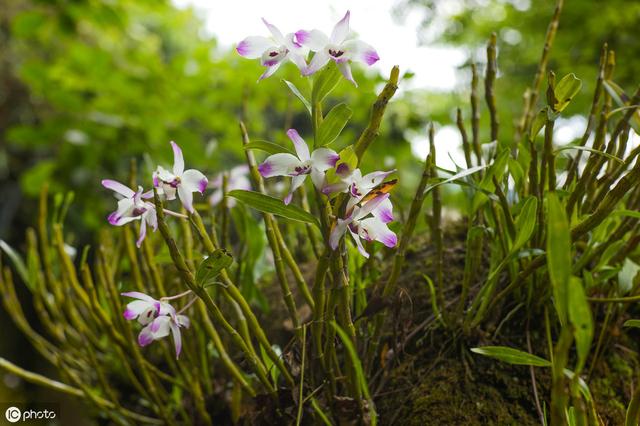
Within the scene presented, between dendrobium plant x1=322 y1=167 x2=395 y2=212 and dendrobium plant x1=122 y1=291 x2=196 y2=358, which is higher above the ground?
dendrobium plant x1=322 y1=167 x2=395 y2=212

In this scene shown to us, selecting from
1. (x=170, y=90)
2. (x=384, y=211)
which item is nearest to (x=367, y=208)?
(x=384, y=211)

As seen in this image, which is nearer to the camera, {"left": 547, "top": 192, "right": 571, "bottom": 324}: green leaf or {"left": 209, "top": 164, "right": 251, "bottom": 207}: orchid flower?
{"left": 547, "top": 192, "right": 571, "bottom": 324}: green leaf

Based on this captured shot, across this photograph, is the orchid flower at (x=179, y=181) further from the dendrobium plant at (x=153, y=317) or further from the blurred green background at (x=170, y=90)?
the blurred green background at (x=170, y=90)

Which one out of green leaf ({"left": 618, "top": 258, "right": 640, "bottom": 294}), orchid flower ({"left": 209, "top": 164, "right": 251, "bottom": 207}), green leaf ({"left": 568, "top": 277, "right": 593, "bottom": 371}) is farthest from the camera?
orchid flower ({"left": 209, "top": 164, "right": 251, "bottom": 207})

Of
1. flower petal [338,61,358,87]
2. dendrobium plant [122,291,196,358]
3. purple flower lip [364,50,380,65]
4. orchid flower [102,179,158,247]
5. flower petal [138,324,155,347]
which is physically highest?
purple flower lip [364,50,380,65]

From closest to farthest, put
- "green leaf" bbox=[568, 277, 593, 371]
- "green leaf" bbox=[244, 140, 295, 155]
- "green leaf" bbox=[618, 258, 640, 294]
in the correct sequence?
"green leaf" bbox=[568, 277, 593, 371] → "green leaf" bbox=[244, 140, 295, 155] → "green leaf" bbox=[618, 258, 640, 294]

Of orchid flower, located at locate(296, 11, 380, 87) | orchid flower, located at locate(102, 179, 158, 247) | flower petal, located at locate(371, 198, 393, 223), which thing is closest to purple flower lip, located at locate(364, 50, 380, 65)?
orchid flower, located at locate(296, 11, 380, 87)

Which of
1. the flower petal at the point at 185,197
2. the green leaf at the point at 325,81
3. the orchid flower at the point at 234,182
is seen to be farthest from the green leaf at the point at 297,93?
the orchid flower at the point at 234,182

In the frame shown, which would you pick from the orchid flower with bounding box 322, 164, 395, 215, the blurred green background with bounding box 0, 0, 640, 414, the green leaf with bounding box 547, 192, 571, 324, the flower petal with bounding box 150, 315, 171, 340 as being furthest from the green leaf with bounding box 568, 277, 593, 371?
the blurred green background with bounding box 0, 0, 640, 414

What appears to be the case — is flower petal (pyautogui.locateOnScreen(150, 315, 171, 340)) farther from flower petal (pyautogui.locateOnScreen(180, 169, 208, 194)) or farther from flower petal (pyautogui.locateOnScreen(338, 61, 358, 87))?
flower petal (pyautogui.locateOnScreen(338, 61, 358, 87))
